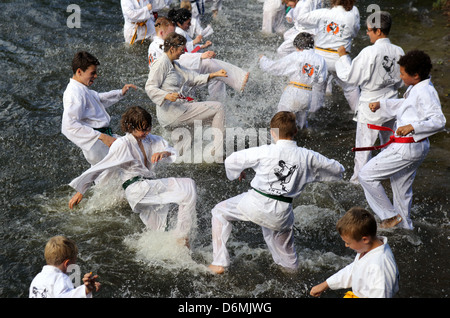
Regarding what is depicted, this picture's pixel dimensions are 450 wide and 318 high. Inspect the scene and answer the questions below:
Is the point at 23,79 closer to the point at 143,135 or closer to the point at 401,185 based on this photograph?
the point at 143,135

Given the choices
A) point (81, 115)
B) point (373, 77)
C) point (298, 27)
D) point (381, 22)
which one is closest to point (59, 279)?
point (81, 115)

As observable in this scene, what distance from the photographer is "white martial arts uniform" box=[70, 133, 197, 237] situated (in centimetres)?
533

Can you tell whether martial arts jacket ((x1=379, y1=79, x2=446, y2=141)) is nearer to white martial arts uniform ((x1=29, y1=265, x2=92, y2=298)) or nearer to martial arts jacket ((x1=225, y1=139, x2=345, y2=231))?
martial arts jacket ((x1=225, y1=139, x2=345, y2=231))

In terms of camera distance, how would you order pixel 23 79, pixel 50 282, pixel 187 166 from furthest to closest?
pixel 23 79
pixel 187 166
pixel 50 282

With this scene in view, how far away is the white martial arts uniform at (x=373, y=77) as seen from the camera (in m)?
6.46

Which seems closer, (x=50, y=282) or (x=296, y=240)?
(x=50, y=282)

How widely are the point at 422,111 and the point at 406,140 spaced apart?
0.34 meters

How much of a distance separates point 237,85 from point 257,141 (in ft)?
2.75

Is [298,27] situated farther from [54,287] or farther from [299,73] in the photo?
[54,287]

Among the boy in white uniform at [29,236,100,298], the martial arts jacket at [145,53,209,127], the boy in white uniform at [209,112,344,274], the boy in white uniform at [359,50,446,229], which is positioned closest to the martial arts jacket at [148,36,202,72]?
the martial arts jacket at [145,53,209,127]

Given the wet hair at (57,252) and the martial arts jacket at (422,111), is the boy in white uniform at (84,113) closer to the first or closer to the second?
the wet hair at (57,252)

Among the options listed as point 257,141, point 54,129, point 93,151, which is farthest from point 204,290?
point 54,129

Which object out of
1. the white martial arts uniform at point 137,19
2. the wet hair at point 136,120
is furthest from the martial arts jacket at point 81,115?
the white martial arts uniform at point 137,19

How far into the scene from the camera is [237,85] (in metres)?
7.93
